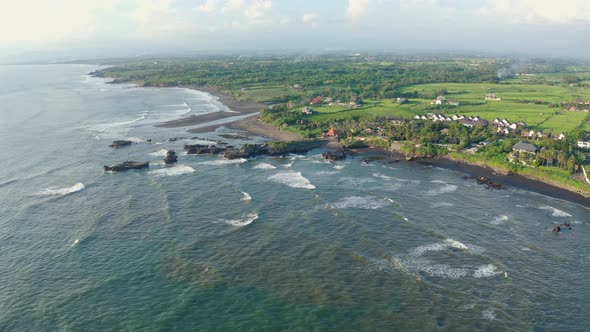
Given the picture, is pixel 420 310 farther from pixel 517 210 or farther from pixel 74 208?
pixel 74 208

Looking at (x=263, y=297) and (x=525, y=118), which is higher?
(x=525, y=118)

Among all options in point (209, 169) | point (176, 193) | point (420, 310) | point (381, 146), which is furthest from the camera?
point (381, 146)

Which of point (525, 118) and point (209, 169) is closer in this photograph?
point (209, 169)

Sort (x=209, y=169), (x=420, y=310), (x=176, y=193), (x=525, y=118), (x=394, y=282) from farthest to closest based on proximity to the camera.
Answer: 1. (x=525, y=118)
2. (x=209, y=169)
3. (x=176, y=193)
4. (x=394, y=282)
5. (x=420, y=310)

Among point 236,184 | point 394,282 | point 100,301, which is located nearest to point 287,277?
point 394,282

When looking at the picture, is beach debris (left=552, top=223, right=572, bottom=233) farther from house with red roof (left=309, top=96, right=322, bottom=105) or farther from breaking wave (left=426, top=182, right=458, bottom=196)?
house with red roof (left=309, top=96, right=322, bottom=105)

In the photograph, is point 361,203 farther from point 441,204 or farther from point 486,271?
point 486,271

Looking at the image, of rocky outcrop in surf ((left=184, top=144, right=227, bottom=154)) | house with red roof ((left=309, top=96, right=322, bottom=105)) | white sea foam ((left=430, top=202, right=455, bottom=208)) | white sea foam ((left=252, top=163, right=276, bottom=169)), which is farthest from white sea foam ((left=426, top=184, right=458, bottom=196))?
house with red roof ((left=309, top=96, right=322, bottom=105))
